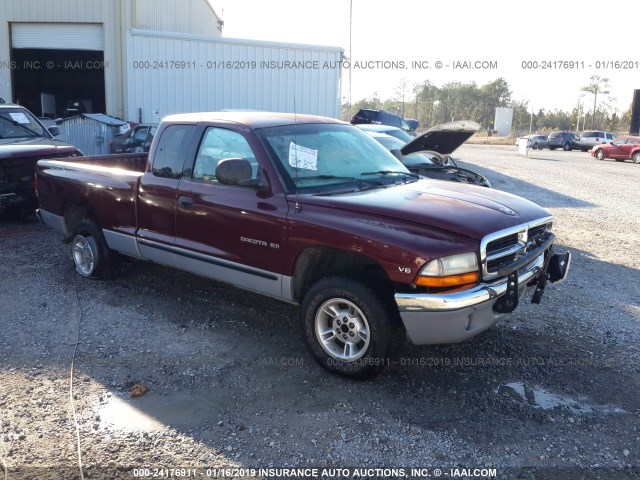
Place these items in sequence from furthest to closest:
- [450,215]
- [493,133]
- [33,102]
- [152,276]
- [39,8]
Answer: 1. [493,133]
2. [33,102]
3. [39,8]
4. [152,276]
5. [450,215]

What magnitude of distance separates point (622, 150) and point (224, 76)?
23795mm

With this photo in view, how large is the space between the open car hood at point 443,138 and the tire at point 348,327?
4709 mm

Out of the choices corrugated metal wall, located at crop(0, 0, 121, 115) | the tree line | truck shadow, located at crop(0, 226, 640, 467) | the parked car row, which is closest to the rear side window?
corrugated metal wall, located at crop(0, 0, 121, 115)

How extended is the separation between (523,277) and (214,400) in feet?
7.53

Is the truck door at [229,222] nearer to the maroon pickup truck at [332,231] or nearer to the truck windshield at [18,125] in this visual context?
the maroon pickup truck at [332,231]

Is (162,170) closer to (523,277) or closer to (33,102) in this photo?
(523,277)

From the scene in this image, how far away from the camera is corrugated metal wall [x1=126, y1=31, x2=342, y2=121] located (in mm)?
17484

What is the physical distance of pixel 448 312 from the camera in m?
3.71

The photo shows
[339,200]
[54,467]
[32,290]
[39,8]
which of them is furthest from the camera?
[39,8]

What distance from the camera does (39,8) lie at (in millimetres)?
17500

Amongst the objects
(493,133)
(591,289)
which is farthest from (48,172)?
(493,133)

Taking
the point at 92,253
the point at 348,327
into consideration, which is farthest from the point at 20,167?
the point at 348,327

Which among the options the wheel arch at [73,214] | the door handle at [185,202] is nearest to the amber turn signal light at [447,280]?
the door handle at [185,202]

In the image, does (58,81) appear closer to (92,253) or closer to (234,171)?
(92,253)
